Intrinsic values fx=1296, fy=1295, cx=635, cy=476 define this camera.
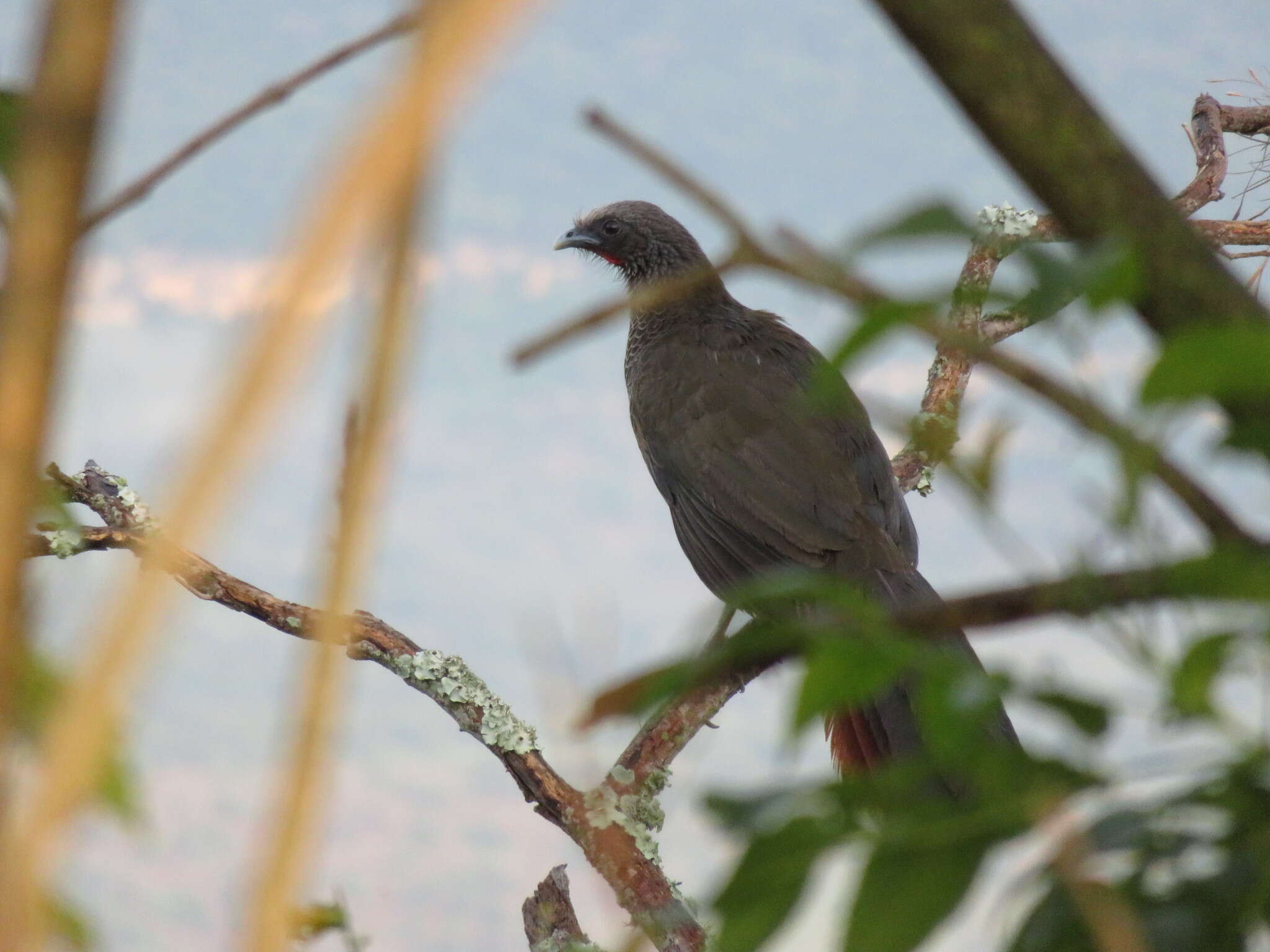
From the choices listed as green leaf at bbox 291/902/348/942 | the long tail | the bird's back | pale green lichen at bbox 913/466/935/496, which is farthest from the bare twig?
pale green lichen at bbox 913/466/935/496

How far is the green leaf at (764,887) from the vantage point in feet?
1.39

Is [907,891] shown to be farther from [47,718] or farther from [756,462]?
[756,462]

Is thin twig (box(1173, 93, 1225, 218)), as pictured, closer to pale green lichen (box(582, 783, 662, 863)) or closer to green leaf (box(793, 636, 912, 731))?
pale green lichen (box(582, 783, 662, 863))

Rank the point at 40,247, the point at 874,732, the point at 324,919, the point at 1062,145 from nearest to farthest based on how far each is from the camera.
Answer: the point at 40,247
the point at 1062,145
the point at 324,919
the point at 874,732

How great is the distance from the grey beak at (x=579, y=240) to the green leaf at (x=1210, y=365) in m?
3.50

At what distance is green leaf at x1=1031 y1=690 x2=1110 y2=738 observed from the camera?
1.41 feet

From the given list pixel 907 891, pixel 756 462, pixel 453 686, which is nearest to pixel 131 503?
pixel 453 686

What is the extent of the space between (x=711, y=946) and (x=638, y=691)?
10cm

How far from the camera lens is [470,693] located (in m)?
2.32

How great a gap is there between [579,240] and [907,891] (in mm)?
3504

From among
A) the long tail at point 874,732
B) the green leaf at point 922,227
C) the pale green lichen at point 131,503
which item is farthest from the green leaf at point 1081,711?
the pale green lichen at point 131,503

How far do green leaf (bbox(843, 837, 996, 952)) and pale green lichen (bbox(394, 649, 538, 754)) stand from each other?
1881 mm

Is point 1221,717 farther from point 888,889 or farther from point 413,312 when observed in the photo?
point 413,312

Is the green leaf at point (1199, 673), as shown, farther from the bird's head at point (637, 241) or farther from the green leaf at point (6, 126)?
the bird's head at point (637, 241)
